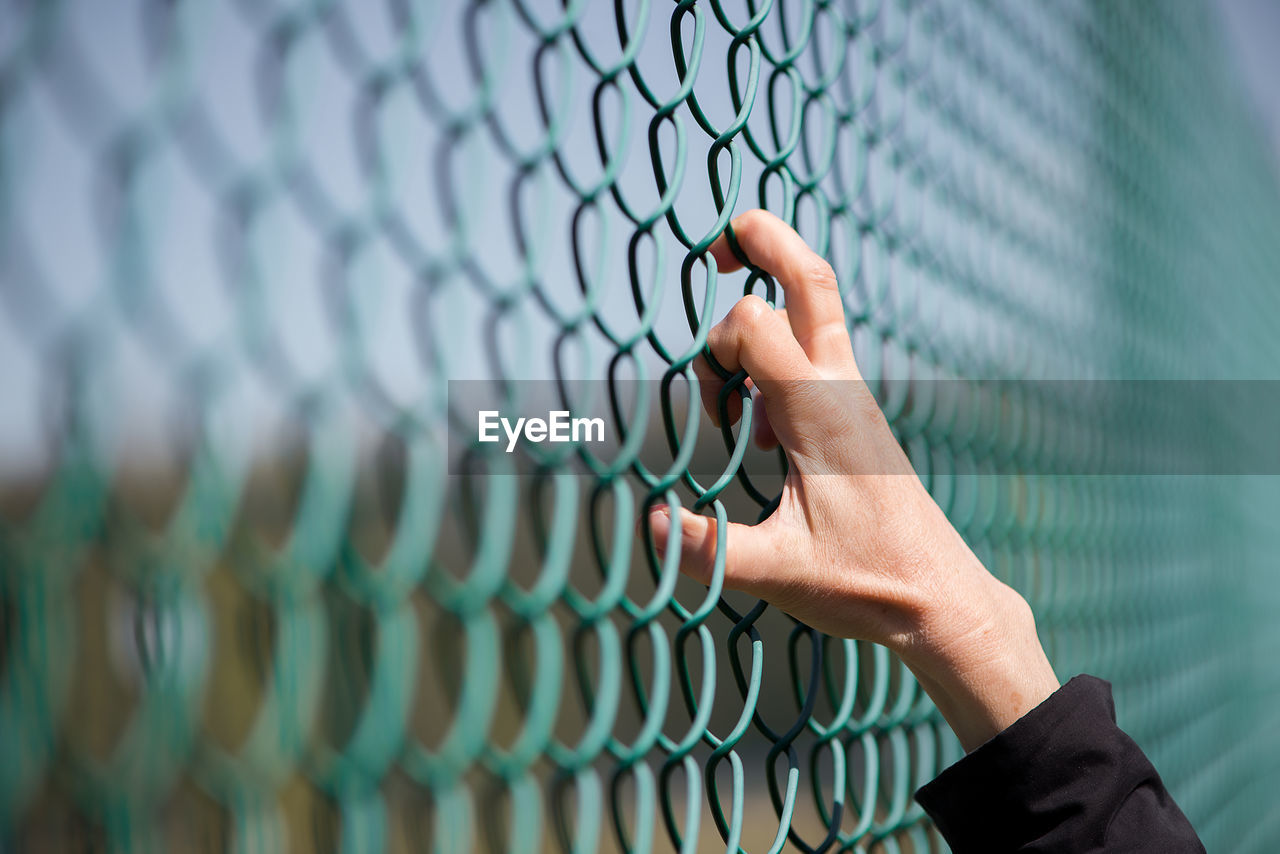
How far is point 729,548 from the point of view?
843mm

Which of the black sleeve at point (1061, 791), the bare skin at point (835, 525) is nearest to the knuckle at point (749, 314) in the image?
the bare skin at point (835, 525)

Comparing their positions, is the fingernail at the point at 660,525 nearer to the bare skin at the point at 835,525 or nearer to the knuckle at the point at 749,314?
the bare skin at the point at 835,525

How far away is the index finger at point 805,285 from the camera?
2.95 ft

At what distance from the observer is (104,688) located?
2.21ft

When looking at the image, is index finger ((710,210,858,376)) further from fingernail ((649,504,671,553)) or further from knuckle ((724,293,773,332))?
fingernail ((649,504,671,553))

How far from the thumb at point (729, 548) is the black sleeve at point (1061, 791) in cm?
33

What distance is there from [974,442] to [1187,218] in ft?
6.77

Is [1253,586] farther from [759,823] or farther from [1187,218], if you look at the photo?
[759,823]

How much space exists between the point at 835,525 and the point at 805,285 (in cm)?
23

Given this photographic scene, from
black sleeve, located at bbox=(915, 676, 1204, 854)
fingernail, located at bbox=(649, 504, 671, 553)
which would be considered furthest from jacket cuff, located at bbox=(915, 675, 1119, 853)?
fingernail, located at bbox=(649, 504, 671, 553)

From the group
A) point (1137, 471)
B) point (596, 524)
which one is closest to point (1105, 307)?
point (1137, 471)

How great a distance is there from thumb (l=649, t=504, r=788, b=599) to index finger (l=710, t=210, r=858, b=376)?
171 millimetres

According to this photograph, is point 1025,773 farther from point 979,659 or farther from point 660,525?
point 660,525

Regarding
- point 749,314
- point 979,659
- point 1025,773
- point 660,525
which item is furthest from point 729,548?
point 1025,773
